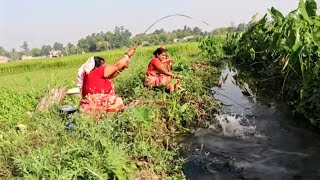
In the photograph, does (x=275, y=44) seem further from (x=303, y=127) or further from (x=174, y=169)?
(x=174, y=169)

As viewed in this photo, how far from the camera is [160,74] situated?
26.0 ft

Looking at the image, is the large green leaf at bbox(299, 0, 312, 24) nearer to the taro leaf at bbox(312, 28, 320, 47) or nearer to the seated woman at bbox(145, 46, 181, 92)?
the taro leaf at bbox(312, 28, 320, 47)

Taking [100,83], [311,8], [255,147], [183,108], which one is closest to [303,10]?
[311,8]

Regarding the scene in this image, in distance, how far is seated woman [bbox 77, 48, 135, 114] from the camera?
18.2 ft

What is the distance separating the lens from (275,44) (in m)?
7.97

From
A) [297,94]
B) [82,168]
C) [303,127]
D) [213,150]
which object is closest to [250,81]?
[297,94]

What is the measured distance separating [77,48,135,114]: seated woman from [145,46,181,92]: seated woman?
195cm

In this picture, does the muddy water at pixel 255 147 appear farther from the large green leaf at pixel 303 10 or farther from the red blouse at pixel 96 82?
the large green leaf at pixel 303 10

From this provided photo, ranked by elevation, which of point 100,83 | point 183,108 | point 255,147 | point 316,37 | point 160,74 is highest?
point 316,37

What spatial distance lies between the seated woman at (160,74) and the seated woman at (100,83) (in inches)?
76.9

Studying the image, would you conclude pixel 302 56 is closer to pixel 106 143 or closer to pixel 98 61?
pixel 98 61

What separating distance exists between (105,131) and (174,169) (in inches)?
37.5

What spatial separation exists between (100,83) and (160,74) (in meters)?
2.35

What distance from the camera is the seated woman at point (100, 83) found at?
555 centimetres
